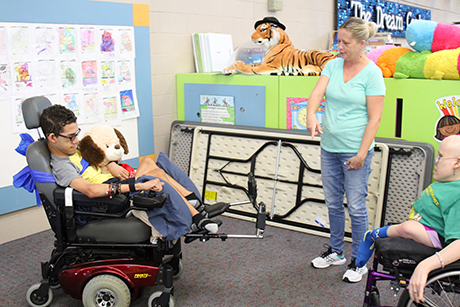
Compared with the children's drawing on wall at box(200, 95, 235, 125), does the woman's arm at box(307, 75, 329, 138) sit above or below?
above

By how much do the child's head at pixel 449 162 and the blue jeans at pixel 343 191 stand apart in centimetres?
66

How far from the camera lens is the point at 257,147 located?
3328mm

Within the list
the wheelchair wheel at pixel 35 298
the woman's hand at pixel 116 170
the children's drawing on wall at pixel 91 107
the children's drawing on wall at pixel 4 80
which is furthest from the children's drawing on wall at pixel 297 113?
the wheelchair wheel at pixel 35 298

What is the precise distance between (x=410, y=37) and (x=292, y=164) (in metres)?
1.11

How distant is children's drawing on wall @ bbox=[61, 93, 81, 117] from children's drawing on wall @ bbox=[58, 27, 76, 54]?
29 centimetres

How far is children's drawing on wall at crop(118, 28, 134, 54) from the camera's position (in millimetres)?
3396

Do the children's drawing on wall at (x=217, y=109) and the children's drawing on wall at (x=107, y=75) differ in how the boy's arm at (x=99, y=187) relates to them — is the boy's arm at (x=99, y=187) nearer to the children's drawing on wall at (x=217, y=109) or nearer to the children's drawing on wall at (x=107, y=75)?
the children's drawing on wall at (x=107, y=75)

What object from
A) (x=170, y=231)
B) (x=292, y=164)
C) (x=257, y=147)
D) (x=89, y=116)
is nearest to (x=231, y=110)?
(x=257, y=147)

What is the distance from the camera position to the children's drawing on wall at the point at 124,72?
11.2 ft

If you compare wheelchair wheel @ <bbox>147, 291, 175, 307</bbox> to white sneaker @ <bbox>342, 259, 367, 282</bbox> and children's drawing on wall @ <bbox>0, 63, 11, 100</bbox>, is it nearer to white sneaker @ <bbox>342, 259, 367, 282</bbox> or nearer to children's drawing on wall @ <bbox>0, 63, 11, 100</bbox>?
white sneaker @ <bbox>342, 259, 367, 282</bbox>

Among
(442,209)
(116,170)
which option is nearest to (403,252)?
(442,209)

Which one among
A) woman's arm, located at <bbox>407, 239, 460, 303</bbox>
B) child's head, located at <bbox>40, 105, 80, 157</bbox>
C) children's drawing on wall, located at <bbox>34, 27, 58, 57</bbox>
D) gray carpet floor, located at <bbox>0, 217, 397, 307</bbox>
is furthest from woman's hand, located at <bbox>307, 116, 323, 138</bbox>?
children's drawing on wall, located at <bbox>34, 27, 58, 57</bbox>

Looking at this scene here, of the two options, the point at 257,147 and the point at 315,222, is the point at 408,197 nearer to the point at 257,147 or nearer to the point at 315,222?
the point at 315,222

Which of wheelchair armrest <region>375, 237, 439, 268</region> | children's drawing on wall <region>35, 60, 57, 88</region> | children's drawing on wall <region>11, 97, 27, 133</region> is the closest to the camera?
wheelchair armrest <region>375, 237, 439, 268</region>
